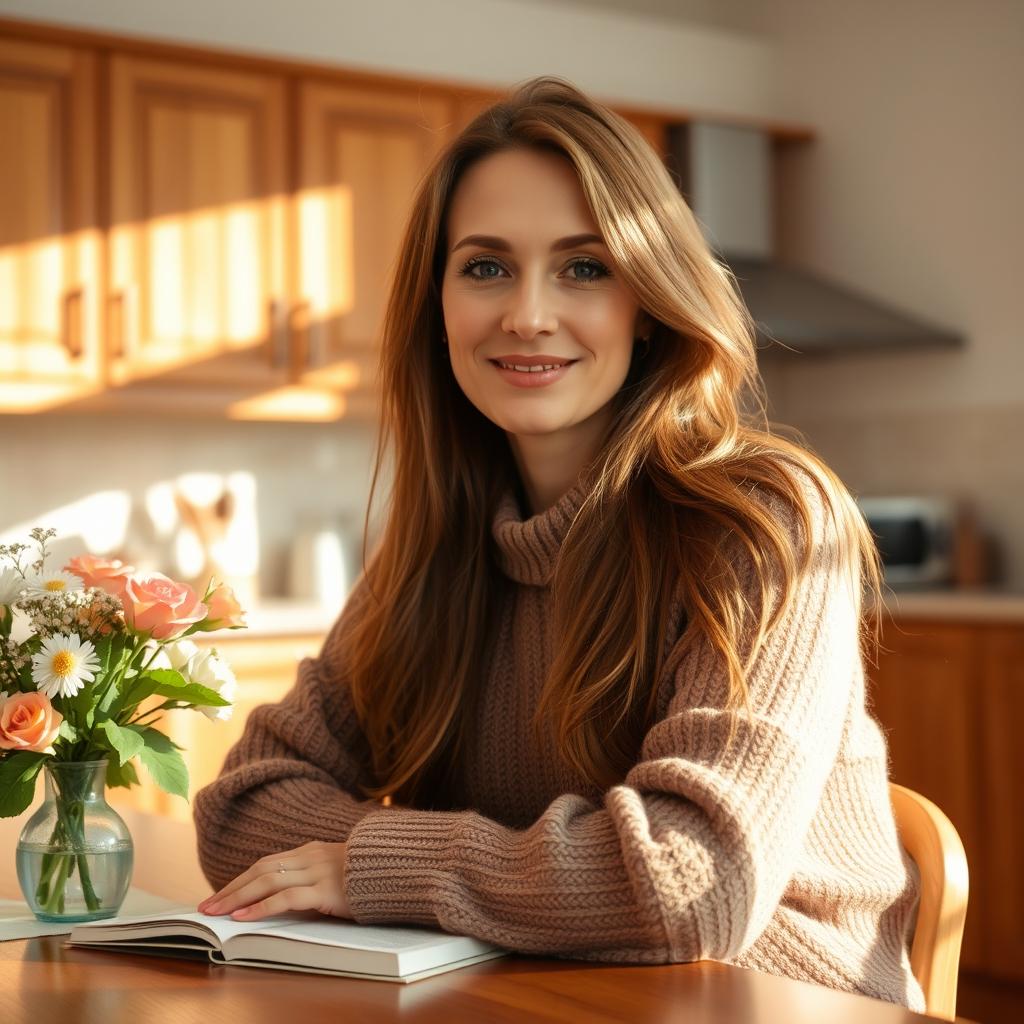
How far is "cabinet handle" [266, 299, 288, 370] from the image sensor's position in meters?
3.93

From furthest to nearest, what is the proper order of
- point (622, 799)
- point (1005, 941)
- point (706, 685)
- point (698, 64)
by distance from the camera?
point (698, 64), point (1005, 941), point (706, 685), point (622, 799)

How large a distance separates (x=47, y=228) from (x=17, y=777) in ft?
8.72

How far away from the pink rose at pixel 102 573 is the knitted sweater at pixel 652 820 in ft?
0.95

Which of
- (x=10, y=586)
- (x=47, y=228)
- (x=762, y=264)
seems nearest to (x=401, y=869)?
(x=10, y=586)

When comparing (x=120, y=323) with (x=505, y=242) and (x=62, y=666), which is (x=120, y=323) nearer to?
(x=505, y=242)

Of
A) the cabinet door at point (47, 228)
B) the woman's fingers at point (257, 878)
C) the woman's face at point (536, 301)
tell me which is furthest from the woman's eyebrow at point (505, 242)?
the cabinet door at point (47, 228)

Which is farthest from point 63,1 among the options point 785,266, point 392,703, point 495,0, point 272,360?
point 392,703

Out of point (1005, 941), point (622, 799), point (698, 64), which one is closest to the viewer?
point (622, 799)

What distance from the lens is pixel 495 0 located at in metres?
4.39

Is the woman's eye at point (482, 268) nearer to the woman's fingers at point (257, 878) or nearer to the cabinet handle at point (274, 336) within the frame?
the woman's fingers at point (257, 878)

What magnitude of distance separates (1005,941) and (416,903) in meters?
2.71

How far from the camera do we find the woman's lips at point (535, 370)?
5.16 ft

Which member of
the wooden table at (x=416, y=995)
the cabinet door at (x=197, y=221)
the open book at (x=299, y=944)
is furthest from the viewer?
the cabinet door at (x=197, y=221)

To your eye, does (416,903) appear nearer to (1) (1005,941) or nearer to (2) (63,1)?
(1) (1005,941)
